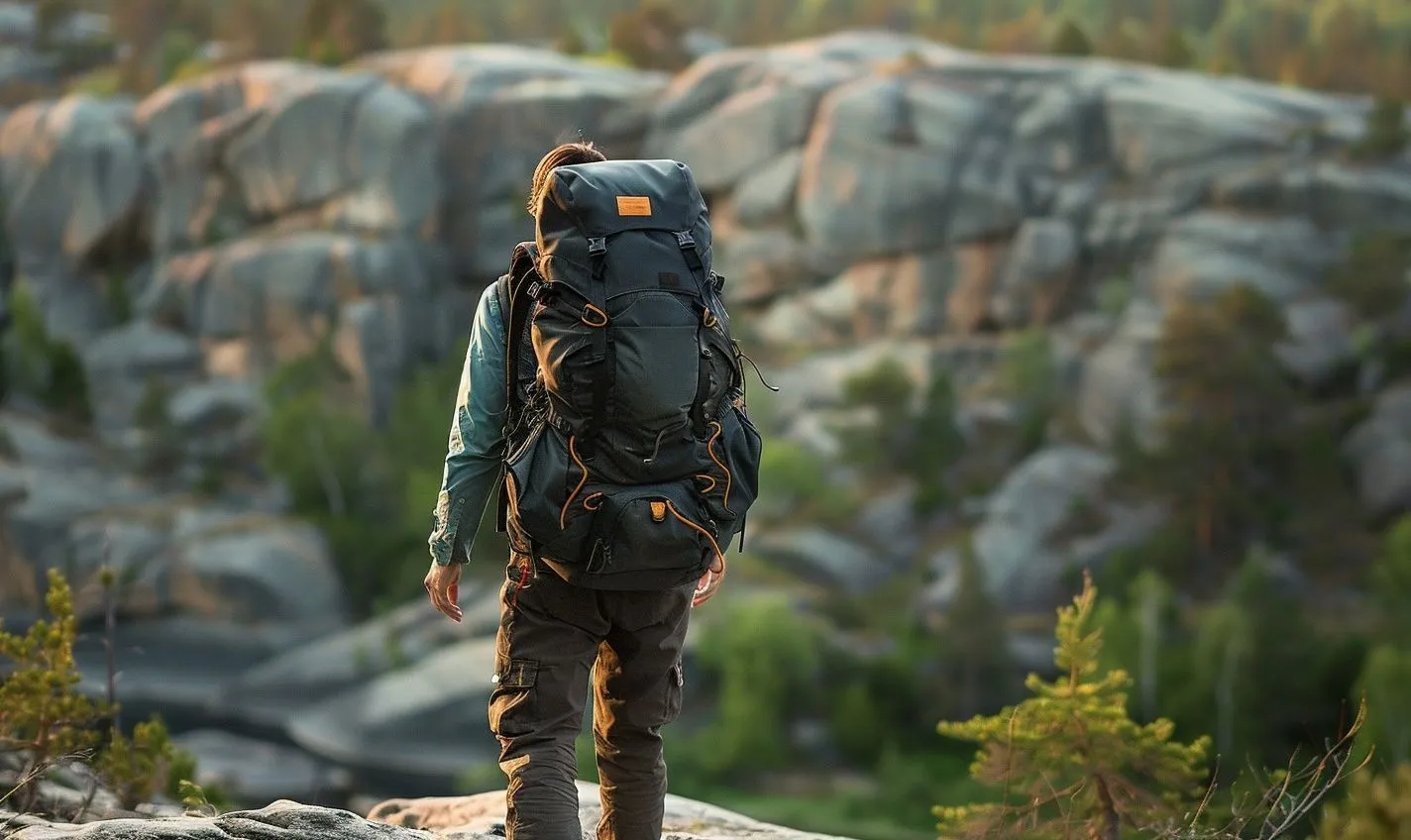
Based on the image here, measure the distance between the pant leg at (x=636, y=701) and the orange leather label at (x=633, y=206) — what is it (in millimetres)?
1067

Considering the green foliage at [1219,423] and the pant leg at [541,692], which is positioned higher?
the pant leg at [541,692]

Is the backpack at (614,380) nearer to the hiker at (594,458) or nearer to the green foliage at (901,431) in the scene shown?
the hiker at (594,458)

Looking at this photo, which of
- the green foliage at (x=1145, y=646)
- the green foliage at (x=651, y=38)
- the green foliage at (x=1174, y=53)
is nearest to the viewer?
the green foliage at (x=1145, y=646)

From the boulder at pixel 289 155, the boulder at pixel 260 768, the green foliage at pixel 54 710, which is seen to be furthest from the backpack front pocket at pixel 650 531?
the boulder at pixel 289 155

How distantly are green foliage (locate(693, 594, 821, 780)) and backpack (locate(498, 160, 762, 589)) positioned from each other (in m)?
22.8

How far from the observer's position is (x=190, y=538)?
107 ft

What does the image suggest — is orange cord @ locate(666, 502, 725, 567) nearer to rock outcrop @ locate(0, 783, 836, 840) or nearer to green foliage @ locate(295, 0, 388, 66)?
rock outcrop @ locate(0, 783, 836, 840)

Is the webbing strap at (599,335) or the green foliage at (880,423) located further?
the green foliage at (880,423)

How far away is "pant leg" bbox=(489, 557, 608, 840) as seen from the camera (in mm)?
4383

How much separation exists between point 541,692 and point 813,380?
99.0 feet

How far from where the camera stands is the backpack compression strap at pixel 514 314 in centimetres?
442

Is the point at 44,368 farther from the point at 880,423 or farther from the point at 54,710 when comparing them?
the point at 54,710

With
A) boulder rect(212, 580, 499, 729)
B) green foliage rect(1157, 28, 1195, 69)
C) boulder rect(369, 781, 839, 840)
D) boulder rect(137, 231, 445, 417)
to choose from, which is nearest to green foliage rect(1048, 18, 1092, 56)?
green foliage rect(1157, 28, 1195, 69)

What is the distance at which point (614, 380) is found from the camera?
4.33m
